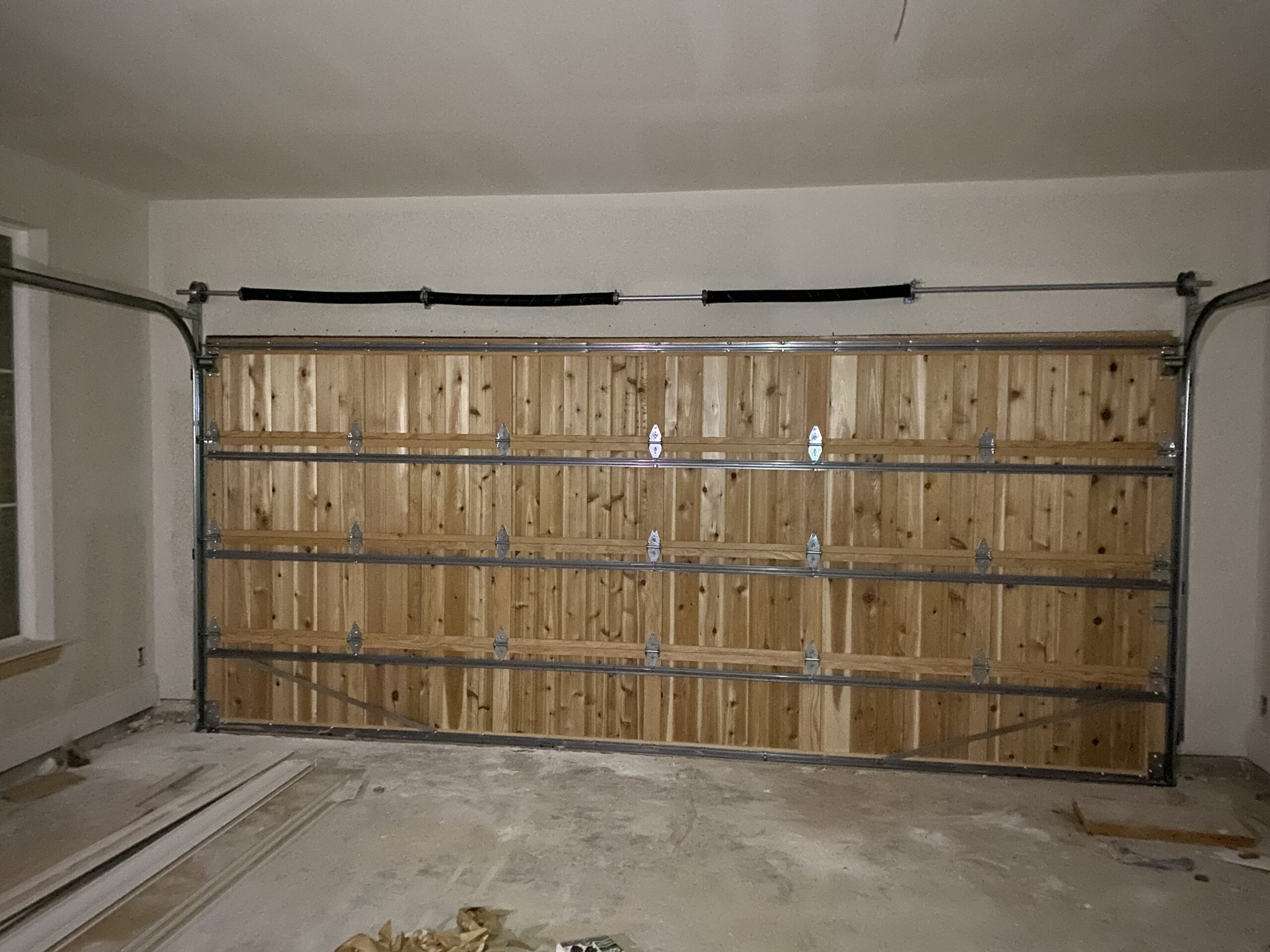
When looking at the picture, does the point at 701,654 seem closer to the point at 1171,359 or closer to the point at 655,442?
the point at 655,442

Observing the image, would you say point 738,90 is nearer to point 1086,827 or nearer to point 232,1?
point 232,1

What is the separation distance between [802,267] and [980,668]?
203 cm

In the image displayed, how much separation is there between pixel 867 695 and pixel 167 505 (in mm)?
3686

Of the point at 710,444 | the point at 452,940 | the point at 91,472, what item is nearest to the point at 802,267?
the point at 710,444

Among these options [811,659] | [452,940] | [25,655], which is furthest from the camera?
[811,659]

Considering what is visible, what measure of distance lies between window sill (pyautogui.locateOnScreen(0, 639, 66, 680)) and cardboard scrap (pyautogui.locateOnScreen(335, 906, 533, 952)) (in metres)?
2.16

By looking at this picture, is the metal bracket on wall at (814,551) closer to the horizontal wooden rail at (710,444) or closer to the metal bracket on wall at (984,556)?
the horizontal wooden rail at (710,444)

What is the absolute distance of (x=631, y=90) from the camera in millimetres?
2887

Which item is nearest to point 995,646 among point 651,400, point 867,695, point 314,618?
point 867,695

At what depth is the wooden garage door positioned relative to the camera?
3832mm

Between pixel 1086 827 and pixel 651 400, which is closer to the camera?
pixel 1086 827

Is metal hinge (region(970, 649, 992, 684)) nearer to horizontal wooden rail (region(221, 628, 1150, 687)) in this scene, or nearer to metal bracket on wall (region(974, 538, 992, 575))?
horizontal wooden rail (region(221, 628, 1150, 687))

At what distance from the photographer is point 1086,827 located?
3299 mm

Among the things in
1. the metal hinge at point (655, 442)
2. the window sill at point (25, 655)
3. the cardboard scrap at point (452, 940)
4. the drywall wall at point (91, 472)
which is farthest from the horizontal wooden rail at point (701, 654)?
the cardboard scrap at point (452, 940)
